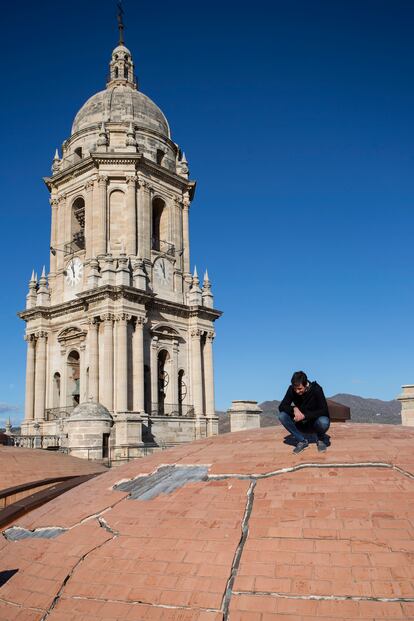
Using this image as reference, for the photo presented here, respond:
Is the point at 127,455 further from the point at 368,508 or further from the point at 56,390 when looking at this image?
the point at 368,508

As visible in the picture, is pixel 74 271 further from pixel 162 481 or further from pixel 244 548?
pixel 244 548

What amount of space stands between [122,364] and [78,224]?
11.5 meters

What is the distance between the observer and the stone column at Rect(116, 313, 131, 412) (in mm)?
30453

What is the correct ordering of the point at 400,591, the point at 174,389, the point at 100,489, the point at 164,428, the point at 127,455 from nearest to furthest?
the point at 400,591
the point at 100,489
the point at 127,455
the point at 164,428
the point at 174,389

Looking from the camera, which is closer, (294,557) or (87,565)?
(294,557)

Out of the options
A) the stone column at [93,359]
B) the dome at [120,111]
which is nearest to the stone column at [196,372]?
the stone column at [93,359]

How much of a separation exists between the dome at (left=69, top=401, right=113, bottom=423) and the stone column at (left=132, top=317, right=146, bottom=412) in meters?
4.52

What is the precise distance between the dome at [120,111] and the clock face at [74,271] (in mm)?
9021

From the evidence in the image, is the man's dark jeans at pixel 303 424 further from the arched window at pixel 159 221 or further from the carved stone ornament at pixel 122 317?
the arched window at pixel 159 221

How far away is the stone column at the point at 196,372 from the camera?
35250 millimetres

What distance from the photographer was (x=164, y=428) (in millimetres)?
32438

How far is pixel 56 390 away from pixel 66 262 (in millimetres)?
7635

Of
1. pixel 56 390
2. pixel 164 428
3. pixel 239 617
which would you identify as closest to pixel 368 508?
pixel 239 617

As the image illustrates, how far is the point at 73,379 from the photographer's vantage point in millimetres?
34969
